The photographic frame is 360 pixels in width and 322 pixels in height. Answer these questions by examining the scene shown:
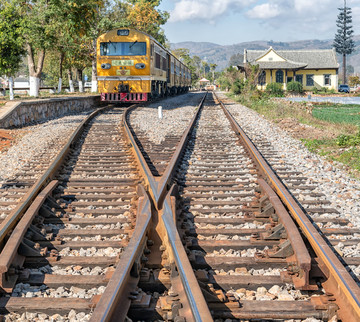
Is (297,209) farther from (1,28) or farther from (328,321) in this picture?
(1,28)

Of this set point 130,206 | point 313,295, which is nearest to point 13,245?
point 130,206

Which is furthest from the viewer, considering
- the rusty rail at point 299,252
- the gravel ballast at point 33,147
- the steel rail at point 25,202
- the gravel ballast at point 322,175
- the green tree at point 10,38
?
the green tree at point 10,38

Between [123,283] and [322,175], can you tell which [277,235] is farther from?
[322,175]

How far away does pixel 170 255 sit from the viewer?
334cm

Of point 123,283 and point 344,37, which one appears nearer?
point 123,283

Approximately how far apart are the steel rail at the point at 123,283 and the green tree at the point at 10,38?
2692 centimetres

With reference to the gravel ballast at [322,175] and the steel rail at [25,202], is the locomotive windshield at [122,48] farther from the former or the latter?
the steel rail at [25,202]

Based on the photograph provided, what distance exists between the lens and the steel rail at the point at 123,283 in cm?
250

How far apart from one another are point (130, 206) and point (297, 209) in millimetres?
1750

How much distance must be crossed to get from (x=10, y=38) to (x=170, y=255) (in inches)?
1115

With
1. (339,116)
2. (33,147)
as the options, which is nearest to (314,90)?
(339,116)

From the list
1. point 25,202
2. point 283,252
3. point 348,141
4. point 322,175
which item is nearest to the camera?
point 283,252

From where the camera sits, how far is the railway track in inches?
111

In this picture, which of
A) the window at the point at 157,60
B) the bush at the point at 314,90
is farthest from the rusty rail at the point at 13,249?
the bush at the point at 314,90
